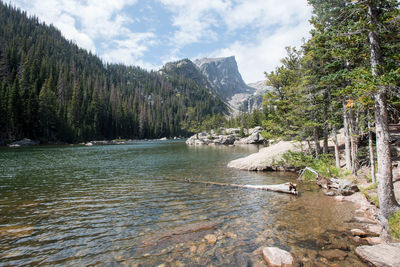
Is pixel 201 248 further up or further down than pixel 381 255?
further down

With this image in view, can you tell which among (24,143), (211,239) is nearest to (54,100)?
(24,143)

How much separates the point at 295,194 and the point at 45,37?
8711 inches

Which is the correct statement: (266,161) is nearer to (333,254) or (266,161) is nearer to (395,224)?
(395,224)

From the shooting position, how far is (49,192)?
43.5 feet

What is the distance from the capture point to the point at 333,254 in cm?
576

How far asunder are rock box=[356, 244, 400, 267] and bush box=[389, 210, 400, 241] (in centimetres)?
121

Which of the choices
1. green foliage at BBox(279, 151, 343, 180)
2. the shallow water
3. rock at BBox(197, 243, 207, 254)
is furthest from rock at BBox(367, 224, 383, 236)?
green foliage at BBox(279, 151, 343, 180)

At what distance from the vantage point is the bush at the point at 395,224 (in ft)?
20.4

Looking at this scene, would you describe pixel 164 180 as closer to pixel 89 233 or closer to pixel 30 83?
pixel 89 233

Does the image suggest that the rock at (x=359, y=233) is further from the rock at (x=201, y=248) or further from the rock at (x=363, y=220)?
the rock at (x=201, y=248)

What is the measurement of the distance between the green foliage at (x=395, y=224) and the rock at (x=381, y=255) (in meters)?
1.22

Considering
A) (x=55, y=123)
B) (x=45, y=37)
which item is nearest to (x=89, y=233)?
(x=55, y=123)

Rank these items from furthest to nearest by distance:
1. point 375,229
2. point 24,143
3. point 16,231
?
1. point 24,143
2. point 16,231
3. point 375,229

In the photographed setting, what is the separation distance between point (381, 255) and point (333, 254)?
1110mm
